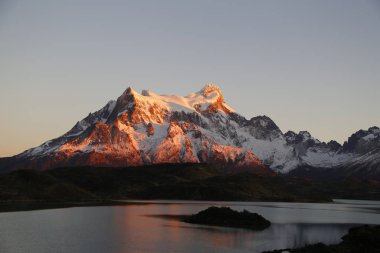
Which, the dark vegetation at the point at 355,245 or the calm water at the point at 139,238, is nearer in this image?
the dark vegetation at the point at 355,245

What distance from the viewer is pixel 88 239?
15688 cm

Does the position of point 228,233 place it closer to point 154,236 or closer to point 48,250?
point 154,236

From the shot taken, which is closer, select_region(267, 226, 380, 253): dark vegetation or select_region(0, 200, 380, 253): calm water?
select_region(267, 226, 380, 253): dark vegetation

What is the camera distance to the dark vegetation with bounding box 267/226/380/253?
427 ft

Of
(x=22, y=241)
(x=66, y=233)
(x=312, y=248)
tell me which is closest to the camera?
(x=312, y=248)

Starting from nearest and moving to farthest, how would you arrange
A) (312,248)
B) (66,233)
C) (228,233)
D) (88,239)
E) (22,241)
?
1. (312,248)
2. (22,241)
3. (88,239)
4. (66,233)
5. (228,233)

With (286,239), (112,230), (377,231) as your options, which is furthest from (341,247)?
(112,230)

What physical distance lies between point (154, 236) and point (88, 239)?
21621mm

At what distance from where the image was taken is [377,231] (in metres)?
150

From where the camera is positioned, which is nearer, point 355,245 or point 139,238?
point 355,245

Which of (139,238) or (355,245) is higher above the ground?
(355,245)

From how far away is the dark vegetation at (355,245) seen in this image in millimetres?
130000

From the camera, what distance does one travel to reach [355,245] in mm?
139000

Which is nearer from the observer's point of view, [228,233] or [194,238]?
[194,238]
